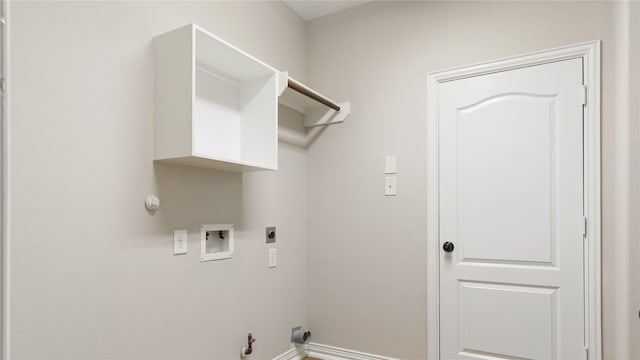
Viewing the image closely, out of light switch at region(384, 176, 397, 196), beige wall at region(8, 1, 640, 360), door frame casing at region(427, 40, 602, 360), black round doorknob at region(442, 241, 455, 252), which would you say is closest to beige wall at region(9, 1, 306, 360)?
beige wall at region(8, 1, 640, 360)

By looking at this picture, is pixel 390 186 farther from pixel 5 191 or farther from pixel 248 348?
pixel 5 191

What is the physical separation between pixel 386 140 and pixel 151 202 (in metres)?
1.55

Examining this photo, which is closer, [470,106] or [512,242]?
[512,242]

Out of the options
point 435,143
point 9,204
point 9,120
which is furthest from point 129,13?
point 435,143

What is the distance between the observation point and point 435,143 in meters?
2.38

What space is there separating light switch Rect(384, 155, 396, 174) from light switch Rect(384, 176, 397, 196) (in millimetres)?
41

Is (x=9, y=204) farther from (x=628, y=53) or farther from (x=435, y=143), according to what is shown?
(x=628, y=53)

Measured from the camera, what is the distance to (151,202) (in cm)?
162

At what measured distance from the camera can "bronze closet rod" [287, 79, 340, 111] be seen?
2.21 meters

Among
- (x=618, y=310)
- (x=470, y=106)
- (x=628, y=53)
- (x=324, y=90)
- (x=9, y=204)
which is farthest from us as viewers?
(x=324, y=90)

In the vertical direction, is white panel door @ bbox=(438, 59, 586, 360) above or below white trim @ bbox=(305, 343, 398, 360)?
above

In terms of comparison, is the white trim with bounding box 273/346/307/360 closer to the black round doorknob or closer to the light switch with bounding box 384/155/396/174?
the black round doorknob

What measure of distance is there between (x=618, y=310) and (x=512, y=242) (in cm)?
56

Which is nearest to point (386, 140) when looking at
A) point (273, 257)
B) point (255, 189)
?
point (255, 189)
